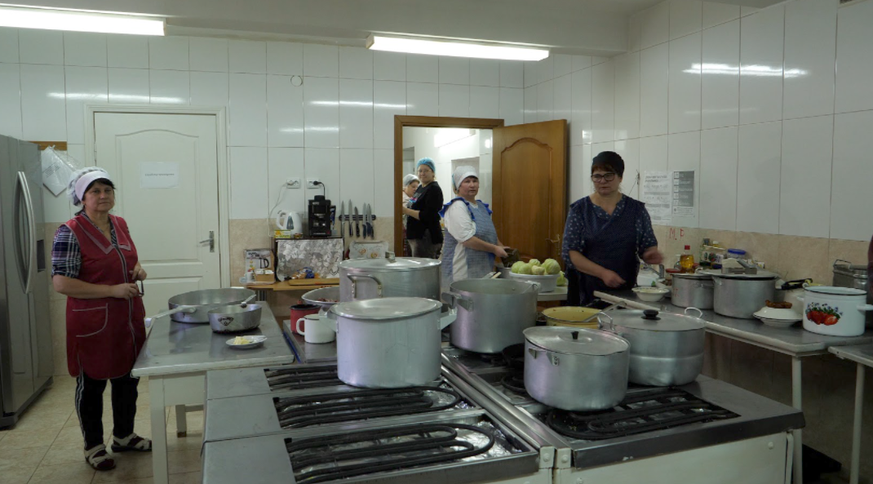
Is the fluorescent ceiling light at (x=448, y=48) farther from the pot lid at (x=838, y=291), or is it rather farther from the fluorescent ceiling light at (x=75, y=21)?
the pot lid at (x=838, y=291)

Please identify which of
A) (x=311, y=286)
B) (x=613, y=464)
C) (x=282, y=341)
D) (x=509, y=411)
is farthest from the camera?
(x=311, y=286)

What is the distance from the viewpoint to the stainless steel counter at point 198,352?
2012 millimetres

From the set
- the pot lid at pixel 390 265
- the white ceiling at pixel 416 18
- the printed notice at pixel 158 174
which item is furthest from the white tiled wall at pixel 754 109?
the printed notice at pixel 158 174

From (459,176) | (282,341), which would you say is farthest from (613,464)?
(459,176)

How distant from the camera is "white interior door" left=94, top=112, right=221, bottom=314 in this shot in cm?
475

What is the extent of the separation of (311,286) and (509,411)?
142 inches

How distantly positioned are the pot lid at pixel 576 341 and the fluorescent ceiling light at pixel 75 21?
3.15 m

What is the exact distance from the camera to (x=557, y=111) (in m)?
5.29

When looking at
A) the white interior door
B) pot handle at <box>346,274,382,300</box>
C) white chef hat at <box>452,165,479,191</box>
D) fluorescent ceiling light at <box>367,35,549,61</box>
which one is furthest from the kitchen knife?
pot handle at <box>346,274,382,300</box>

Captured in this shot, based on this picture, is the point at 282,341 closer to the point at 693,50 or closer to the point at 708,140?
the point at 708,140

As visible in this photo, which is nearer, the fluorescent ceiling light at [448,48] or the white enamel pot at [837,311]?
the white enamel pot at [837,311]

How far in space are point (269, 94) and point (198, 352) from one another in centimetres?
336

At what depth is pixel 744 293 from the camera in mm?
2588

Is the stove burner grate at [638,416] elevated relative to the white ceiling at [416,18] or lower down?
lower down
